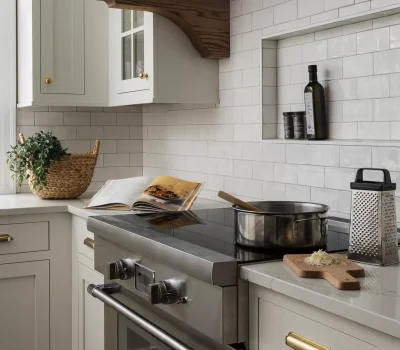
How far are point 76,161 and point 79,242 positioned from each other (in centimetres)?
49

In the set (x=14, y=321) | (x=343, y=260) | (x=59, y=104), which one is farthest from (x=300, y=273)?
(x=59, y=104)

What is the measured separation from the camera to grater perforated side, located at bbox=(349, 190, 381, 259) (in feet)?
5.04

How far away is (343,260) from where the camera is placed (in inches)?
58.3

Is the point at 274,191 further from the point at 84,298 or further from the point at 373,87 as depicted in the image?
the point at 84,298

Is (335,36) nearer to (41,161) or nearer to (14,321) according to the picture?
(41,161)

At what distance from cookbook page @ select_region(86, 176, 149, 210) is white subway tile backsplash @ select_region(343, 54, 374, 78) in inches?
43.2

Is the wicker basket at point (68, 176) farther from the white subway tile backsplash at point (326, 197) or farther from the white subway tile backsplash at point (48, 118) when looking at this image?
the white subway tile backsplash at point (326, 197)

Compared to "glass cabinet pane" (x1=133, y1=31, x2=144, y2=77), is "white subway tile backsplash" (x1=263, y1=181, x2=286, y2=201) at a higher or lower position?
lower

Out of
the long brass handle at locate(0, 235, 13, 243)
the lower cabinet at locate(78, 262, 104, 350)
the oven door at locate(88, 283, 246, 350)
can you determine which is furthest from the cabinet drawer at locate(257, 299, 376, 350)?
the long brass handle at locate(0, 235, 13, 243)

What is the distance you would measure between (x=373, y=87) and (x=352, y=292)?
42.7 inches

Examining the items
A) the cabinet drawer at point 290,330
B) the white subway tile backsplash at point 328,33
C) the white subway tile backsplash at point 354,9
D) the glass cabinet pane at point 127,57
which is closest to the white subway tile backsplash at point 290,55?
the white subway tile backsplash at point 328,33

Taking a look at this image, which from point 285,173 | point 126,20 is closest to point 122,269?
point 285,173

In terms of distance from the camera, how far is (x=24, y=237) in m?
2.92

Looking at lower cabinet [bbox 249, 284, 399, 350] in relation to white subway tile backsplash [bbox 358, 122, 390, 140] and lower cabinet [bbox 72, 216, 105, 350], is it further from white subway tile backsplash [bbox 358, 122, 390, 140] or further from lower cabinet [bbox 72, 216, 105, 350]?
lower cabinet [bbox 72, 216, 105, 350]
